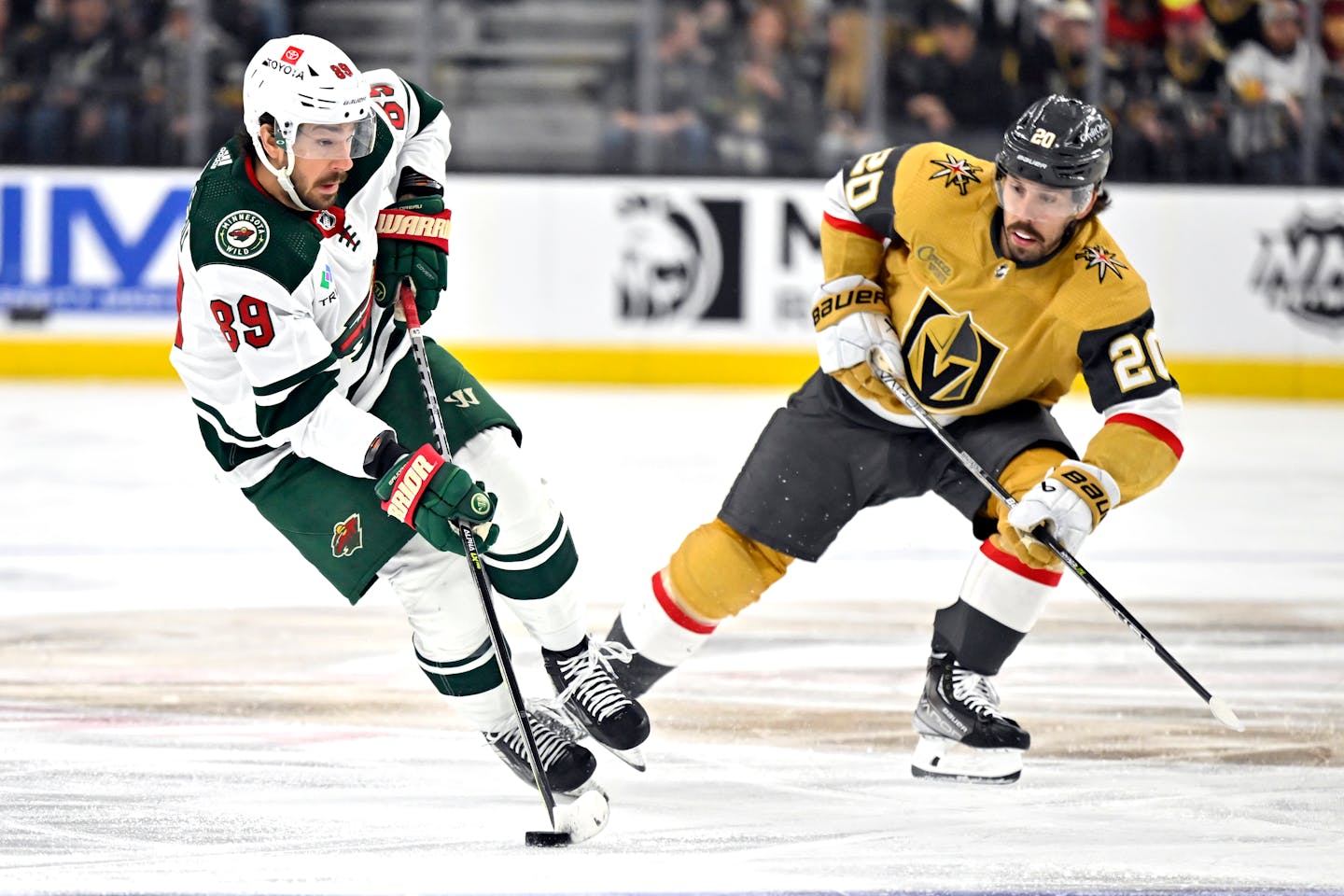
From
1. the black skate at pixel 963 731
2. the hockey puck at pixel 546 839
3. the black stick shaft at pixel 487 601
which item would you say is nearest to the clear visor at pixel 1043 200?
the black skate at pixel 963 731

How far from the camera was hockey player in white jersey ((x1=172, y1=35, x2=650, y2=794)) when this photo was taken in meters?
2.76

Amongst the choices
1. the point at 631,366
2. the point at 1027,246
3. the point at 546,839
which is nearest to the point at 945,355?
the point at 1027,246

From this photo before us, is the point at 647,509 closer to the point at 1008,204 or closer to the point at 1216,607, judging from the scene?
the point at 1216,607

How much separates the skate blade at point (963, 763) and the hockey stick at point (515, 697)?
2.12ft

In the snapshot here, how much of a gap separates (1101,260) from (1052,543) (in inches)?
18.9

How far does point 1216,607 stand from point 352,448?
2577mm

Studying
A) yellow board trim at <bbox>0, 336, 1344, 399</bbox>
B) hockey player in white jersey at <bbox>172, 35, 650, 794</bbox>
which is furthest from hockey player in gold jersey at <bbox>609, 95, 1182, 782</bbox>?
yellow board trim at <bbox>0, 336, 1344, 399</bbox>

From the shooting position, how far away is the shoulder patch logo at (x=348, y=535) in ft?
9.59

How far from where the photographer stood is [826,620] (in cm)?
445

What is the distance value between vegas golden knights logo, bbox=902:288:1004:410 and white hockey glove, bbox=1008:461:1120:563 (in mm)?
288

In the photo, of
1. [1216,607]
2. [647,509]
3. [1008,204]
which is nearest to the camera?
[1008,204]

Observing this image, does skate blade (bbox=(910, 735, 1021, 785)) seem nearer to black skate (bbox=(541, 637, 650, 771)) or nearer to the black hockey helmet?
black skate (bbox=(541, 637, 650, 771))

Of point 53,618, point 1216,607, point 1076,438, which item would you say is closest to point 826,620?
point 1216,607

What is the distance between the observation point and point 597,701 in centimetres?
303
